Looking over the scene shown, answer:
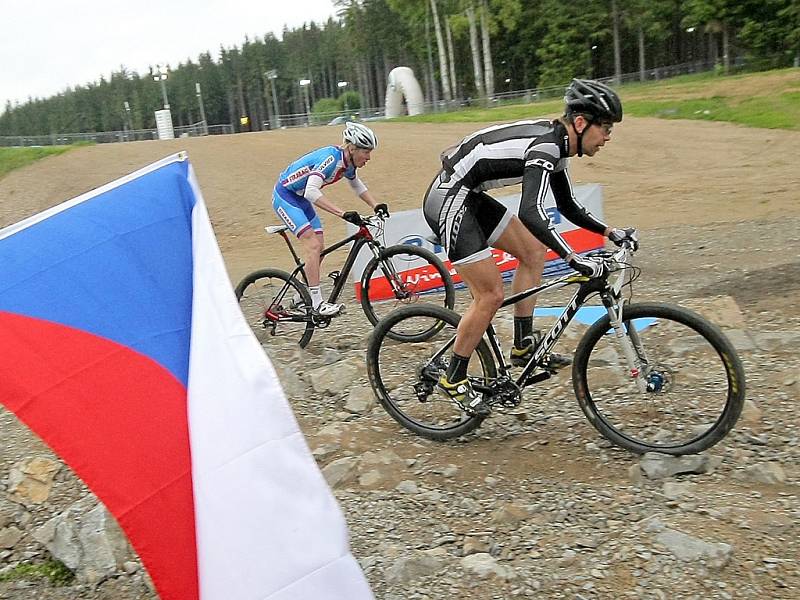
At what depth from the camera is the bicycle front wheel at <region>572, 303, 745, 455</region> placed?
4.09 metres

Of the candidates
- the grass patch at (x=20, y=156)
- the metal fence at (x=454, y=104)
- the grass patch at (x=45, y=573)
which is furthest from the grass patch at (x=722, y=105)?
the grass patch at (x=45, y=573)

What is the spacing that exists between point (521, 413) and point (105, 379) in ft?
10.5

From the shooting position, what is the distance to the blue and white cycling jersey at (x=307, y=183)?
7.30 metres

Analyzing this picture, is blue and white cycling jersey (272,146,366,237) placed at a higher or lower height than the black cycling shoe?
higher

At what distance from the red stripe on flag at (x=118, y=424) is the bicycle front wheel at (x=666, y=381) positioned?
2.69 m

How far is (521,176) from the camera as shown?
4445 millimetres

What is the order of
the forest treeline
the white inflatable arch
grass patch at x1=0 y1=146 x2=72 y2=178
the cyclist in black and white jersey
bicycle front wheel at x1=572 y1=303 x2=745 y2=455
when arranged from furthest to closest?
the forest treeline
the white inflatable arch
grass patch at x1=0 y1=146 x2=72 y2=178
the cyclist in black and white jersey
bicycle front wheel at x1=572 y1=303 x2=745 y2=455

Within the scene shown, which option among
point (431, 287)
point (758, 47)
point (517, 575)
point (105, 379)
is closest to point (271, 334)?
point (431, 287)

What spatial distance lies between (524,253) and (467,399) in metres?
0.97

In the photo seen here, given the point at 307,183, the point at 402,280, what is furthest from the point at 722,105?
the point at 307,183

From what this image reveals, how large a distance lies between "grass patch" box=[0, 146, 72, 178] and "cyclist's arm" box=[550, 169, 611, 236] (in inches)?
1115

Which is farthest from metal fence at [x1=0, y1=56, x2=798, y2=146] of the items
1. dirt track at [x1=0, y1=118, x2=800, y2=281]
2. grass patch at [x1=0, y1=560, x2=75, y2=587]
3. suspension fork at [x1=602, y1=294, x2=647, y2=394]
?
grass patch at [x1=0, y1=560, x2=75, y2=587]

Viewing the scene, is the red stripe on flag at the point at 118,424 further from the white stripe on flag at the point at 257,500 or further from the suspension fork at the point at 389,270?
the suspension fork at the point at 389,270

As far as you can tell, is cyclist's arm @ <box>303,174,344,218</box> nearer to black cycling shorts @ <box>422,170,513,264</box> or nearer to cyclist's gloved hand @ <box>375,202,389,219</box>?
cyclist's gloved hand @ <box>375,202,389,219</box>
